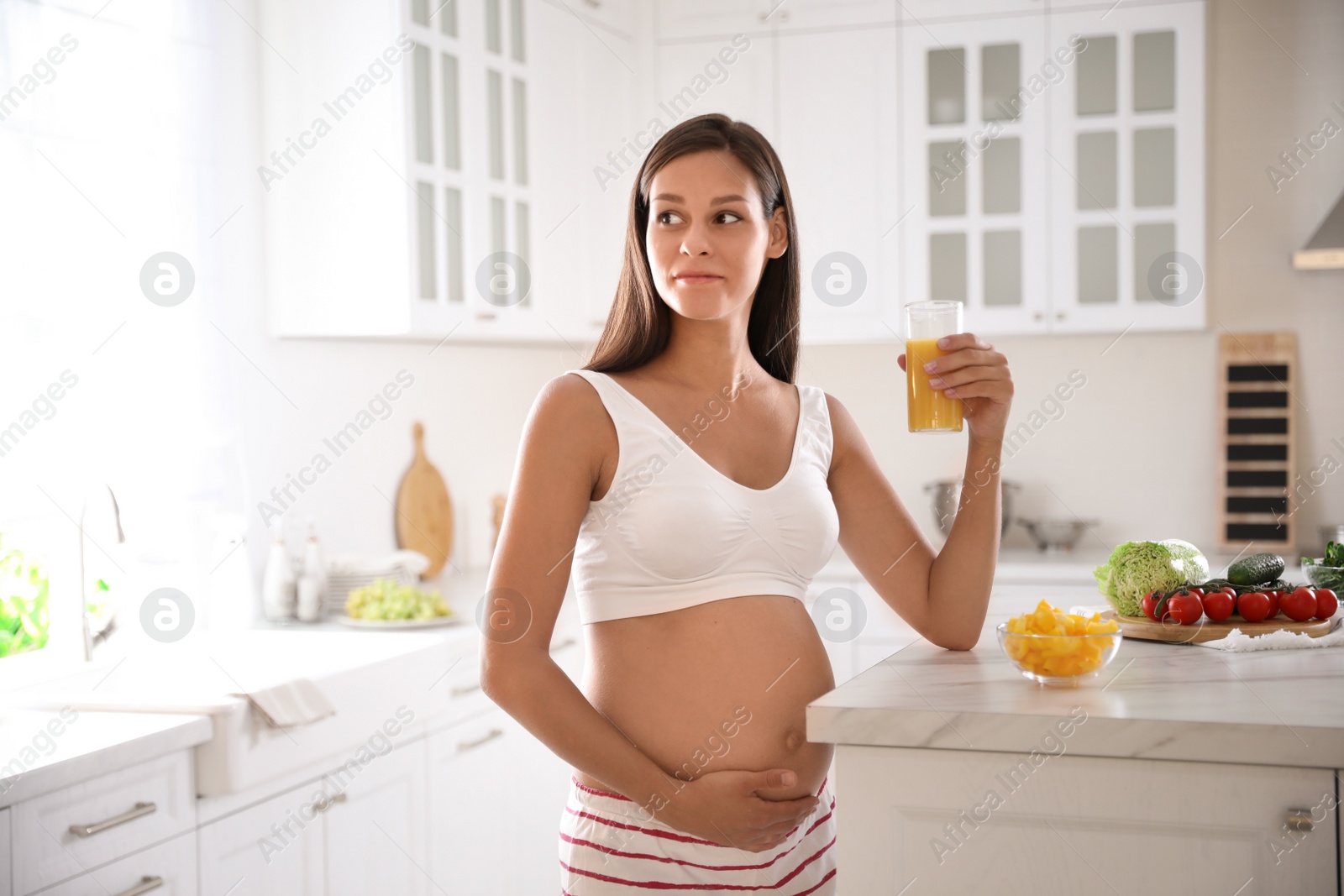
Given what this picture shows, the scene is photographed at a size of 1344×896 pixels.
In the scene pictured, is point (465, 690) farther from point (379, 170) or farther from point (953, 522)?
point (953, 522)

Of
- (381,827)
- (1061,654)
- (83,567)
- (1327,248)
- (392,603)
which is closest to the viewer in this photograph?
(1061,654)

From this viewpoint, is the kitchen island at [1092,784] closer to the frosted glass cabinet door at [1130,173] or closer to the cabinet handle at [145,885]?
the cabinet handle at [145,885]

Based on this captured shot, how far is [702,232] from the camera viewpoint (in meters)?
1.31

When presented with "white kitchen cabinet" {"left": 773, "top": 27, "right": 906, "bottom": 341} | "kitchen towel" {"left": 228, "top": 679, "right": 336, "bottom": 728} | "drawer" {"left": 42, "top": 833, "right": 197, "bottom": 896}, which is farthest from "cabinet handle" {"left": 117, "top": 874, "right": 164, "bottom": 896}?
"white kitchen cabinet" {"left": 773, "top": 27, "right": 906, "bottom": 341}

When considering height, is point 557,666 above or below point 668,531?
below

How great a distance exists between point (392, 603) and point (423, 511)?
0.69m

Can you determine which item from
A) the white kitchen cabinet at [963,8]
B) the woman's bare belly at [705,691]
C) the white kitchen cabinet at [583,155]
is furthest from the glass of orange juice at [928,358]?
the white kitchen cabinet at [963,8]

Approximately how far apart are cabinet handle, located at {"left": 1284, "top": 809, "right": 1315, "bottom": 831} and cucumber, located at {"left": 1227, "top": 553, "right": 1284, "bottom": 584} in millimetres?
541

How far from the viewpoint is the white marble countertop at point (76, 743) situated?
1511mm

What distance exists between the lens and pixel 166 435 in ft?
8.28

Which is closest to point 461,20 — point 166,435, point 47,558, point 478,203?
point 478,203

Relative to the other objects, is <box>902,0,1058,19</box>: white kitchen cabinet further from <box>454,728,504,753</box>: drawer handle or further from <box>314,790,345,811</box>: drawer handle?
<box>314,790,345,811</box>: drawer handle

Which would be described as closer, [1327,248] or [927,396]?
[927,396]

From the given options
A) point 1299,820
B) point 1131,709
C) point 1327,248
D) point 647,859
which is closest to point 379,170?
point 647,859
